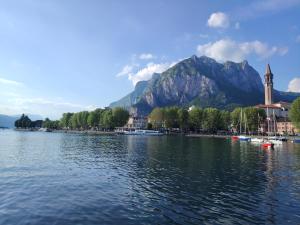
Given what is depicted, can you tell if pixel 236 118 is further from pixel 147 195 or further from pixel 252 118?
pixel 147 195

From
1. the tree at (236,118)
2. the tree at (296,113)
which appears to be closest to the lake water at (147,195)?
the tree at (296,113)

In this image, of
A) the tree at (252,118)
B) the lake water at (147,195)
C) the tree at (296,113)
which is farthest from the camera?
the tree at (252,118)

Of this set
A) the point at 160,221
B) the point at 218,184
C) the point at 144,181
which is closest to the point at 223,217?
the point at 160,221

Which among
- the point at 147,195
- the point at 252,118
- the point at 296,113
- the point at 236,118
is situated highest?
the point at 236,118

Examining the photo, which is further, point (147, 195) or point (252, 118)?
point (252, 118)

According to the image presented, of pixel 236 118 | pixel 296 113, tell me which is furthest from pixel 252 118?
pixel 296 113

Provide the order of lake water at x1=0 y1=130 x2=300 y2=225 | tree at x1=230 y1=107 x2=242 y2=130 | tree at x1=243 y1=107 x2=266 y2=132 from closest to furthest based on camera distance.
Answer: lake water at x1=0 y1=130 x2=300 y2=225
tree at x1=243 y1=107 x2=266 y2=132
tree at x1=230 y1=107 x2=242 y2=130

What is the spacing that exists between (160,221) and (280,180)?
2283 centimetres

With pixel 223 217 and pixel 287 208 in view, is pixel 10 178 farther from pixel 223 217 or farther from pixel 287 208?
pixel 287 208

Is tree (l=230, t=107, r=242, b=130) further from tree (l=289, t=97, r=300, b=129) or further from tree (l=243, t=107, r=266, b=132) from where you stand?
tree (l=289, t=97, r=300, b=129)

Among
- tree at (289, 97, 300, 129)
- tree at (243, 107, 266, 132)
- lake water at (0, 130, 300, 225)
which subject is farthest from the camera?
tree at (243, 107, 266, 132)

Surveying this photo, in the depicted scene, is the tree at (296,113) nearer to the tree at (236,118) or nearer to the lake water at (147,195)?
the tree at (236,118)

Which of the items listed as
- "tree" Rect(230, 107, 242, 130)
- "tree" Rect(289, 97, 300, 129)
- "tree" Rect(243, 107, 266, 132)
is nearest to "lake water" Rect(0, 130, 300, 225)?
"tree" Rect(289, 97, 300, 129)

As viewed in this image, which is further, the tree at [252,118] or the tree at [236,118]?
the tree at [236,118]
